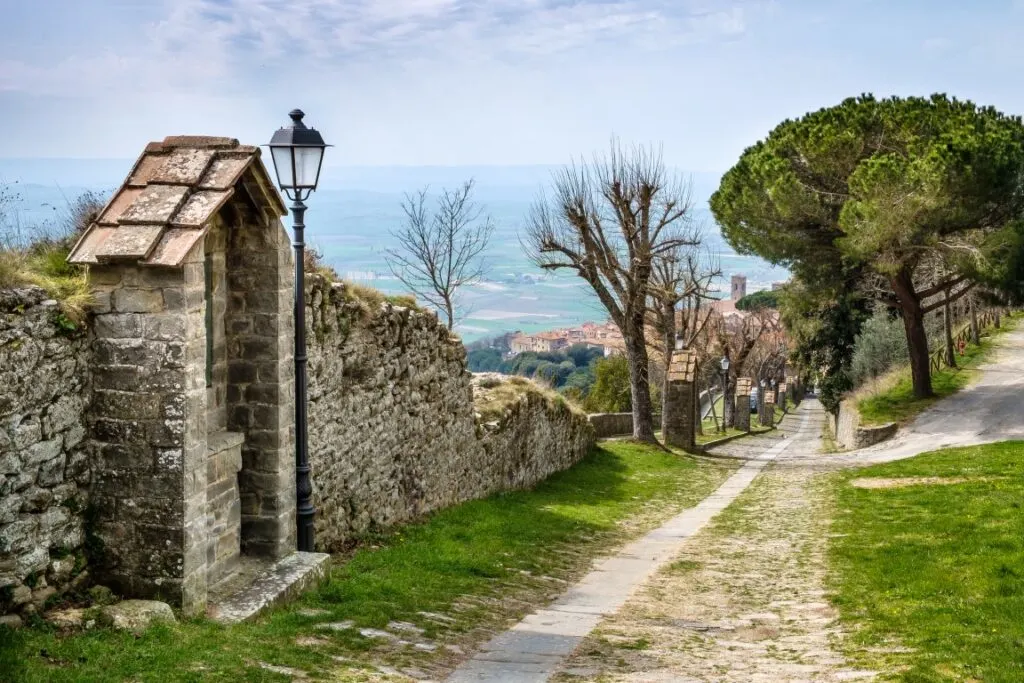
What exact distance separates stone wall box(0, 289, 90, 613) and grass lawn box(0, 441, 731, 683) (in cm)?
42

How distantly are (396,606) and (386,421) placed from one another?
3.55 m

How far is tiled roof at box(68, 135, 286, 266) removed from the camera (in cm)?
672

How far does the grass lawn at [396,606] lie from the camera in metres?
5.88

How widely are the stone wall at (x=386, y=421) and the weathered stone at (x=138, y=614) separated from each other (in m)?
3.11

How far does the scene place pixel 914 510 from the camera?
15.1 metres

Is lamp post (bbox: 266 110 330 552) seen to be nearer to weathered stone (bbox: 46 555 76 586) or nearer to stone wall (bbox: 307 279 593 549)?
stone wall (bbox: 307 279 593 549)

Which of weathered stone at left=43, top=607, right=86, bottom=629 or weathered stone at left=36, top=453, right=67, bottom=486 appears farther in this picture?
weathered stone at left=36, top=453, right=67, bottom=486

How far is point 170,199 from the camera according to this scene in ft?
23.4

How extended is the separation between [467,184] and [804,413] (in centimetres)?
4130

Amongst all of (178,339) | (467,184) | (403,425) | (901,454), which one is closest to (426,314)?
(403,425)

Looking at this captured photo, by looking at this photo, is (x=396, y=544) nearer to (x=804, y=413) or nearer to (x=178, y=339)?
(x=178, y=339)

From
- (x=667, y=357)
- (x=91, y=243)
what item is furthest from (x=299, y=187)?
(x=667, y=357)

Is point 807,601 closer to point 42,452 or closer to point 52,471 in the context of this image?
point 52,471

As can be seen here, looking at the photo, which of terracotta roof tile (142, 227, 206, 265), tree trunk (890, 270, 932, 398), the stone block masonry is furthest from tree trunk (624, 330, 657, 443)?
the stone block masonry
